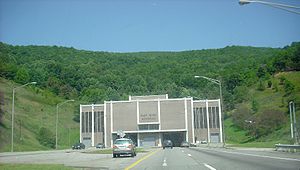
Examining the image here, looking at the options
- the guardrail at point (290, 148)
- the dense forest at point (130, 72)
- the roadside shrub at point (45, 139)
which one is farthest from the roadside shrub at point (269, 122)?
the guardrail at point (290, 148)

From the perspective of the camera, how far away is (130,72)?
512 feet

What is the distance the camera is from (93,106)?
115688 millimetres

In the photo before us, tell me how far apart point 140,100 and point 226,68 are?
61.3 m

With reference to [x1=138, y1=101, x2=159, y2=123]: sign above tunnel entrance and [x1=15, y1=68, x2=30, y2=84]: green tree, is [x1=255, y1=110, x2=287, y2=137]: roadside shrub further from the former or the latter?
[x1=15, y1=68, x2=30, y2=84]: green tree

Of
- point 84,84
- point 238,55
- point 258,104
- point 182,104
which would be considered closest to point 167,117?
point 182,104

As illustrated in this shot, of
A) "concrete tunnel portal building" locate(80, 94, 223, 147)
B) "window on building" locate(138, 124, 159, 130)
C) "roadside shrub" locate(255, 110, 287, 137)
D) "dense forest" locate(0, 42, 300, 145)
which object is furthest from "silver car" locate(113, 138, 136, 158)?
"dense forest" locate(0, 42, 300, 145)

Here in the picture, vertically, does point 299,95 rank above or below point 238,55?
below

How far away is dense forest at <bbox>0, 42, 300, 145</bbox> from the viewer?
14162cm

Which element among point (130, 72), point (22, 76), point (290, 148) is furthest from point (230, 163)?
point (130, 72)

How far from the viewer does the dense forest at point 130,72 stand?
142 metres

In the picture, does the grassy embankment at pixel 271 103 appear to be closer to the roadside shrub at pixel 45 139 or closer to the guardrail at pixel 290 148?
the guardrail at pixel 290 148

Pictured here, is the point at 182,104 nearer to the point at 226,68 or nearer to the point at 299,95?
the point at 299,95

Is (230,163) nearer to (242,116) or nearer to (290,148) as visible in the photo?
(290,148)

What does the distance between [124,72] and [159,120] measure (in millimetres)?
51032
